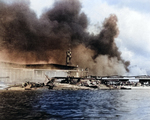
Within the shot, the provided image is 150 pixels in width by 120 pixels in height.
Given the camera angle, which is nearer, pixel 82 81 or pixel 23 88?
pixel 23 88

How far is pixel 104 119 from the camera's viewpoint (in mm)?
34594

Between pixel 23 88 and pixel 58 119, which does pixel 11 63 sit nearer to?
pixel 23 88

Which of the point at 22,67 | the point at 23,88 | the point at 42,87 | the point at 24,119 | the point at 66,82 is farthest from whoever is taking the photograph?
the point at 22,67

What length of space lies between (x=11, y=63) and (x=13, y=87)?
37297 millimetres

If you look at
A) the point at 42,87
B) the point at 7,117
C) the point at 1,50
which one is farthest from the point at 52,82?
the point at 7,117

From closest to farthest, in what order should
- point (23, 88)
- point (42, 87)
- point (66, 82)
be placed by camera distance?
point (23, 88)
point (42, 87)
point (66, 82)

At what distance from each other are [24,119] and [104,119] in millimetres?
12388

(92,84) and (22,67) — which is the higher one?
(22,67)

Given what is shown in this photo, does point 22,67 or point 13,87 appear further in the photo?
point 22,67

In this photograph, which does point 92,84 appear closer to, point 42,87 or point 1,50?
point 42,87

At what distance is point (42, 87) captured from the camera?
163 metres

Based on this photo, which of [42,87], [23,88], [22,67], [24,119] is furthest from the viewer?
[22,67]

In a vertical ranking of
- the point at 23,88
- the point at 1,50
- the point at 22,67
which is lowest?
the point at 23,88

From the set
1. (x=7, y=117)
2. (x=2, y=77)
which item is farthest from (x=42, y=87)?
(x=7, y=117)
